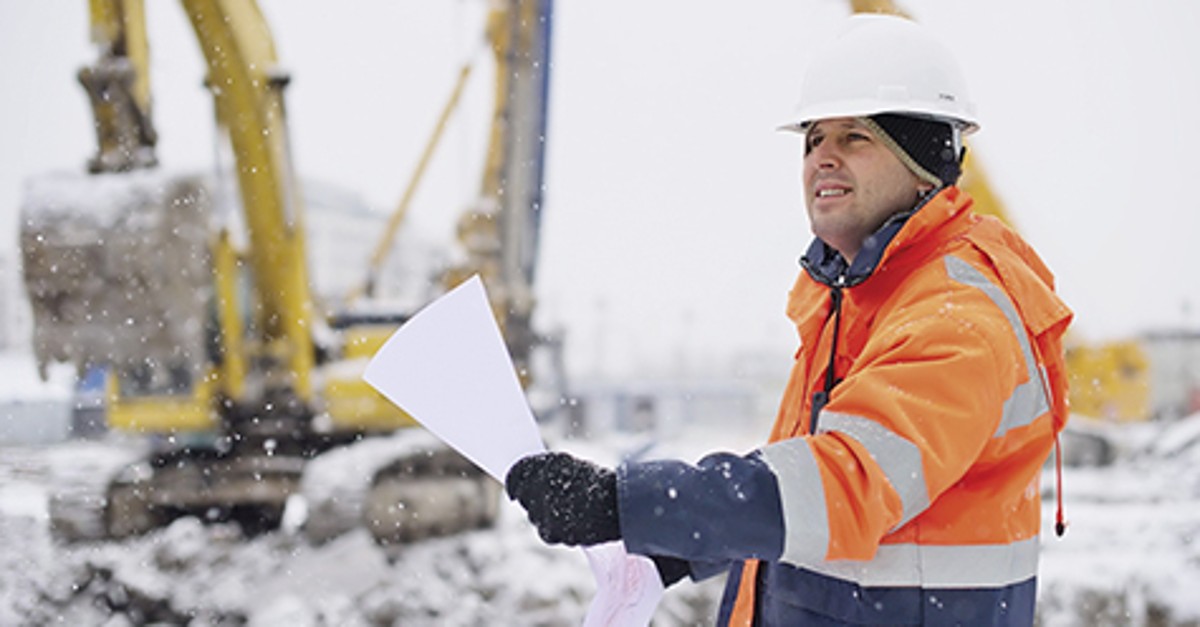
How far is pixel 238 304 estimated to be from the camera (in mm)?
7465

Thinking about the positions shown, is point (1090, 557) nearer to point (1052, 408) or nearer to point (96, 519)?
point (1052, 408)

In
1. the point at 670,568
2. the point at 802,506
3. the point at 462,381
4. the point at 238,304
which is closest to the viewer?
the point at 802,506

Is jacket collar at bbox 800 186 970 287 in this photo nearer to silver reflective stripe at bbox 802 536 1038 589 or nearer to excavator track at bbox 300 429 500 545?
silver reflective stripe at bbox 802 536 1038 589

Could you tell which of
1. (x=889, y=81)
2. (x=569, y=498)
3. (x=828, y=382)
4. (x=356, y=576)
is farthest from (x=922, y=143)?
(x=356, y=576)

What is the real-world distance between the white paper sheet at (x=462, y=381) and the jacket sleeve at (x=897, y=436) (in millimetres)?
410

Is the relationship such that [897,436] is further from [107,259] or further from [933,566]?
[107,259]

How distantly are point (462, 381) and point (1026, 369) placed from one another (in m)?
0.79

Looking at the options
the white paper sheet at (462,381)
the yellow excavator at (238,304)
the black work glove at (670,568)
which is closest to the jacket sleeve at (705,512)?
the white paper sheet at (462,381)

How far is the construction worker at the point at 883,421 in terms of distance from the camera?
49.0 inches

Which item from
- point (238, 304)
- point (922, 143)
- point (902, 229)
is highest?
point (922, 143)

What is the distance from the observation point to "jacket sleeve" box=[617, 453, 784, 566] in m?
1.24

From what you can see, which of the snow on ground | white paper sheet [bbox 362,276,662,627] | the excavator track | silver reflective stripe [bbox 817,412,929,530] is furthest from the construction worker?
the excavator track

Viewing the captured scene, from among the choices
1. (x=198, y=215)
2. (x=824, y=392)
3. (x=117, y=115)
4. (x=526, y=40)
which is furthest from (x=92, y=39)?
(x=824, y=392)

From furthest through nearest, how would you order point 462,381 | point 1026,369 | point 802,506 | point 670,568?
point 670,568
point 462,381
point 1026,369
point 802,506
